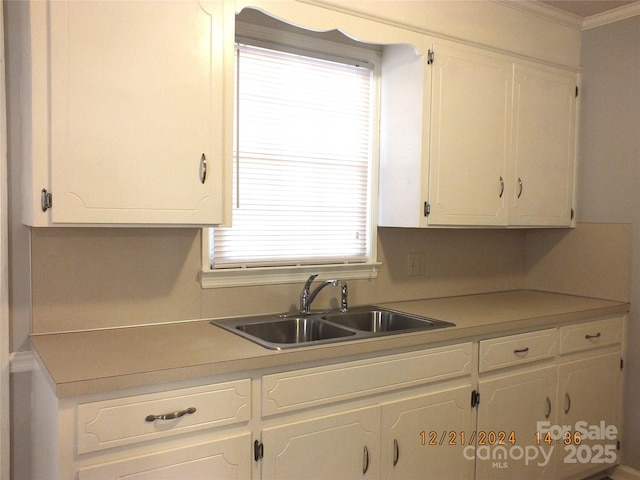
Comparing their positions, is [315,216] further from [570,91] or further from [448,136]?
[570,91]

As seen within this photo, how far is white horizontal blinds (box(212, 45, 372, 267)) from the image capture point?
242 cm

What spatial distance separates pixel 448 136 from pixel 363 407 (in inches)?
51.3

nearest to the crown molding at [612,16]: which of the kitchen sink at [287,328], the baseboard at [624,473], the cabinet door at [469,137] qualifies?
the cabinet door at [469,137]

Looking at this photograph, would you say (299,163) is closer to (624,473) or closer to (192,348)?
(192,348)

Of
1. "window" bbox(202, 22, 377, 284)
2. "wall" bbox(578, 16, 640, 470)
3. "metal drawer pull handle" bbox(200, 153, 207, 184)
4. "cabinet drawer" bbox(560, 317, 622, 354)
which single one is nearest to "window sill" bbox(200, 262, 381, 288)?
"window" bbox(202, 22, 377, 284)

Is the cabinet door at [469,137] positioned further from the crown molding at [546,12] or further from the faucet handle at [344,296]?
the faucet handle at [344,296]

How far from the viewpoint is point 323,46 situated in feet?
8.48

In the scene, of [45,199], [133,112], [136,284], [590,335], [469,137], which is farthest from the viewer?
[590,335]

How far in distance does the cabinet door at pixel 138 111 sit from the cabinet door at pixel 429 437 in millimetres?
1023

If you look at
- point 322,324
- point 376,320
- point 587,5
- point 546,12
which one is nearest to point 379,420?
point 322,324

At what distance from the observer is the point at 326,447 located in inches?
76.0

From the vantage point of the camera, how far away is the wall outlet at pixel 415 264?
2.93 meters

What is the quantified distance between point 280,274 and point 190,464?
3.35 ft

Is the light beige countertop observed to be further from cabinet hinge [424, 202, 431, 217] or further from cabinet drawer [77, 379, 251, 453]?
cabinet hinge [424, 202, 431, 217]
